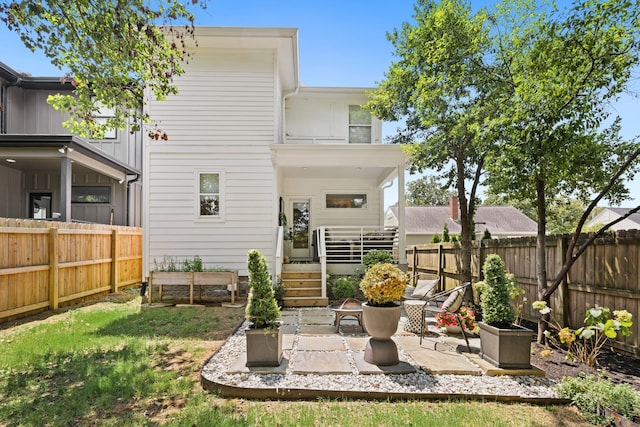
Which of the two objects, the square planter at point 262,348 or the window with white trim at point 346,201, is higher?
the window with white trim at point 346,201

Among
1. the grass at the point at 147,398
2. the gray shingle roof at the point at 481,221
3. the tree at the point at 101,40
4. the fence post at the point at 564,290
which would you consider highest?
the tree at the point at 101,40

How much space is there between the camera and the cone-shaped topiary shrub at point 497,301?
14.8 feet

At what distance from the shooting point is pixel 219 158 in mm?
9586

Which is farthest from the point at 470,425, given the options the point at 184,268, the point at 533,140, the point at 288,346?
the point at 184,268

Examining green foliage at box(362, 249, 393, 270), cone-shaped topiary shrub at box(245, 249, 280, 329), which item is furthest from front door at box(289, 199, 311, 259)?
cone-shaped topiary shrub at box(245, 249, 280, 329)

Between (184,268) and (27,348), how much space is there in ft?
13.0

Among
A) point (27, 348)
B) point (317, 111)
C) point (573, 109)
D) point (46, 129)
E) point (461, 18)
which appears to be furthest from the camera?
point (46, 129)

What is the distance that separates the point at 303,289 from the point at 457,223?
69.6ft

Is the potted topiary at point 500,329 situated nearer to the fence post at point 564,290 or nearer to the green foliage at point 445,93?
the fence post at point 564,290

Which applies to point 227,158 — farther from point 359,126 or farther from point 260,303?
point 260,303

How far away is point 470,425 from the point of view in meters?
3.17

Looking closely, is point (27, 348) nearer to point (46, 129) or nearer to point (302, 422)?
point (302, 422)

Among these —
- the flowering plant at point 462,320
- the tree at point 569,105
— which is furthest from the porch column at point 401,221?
the flowering plant at point 462,320

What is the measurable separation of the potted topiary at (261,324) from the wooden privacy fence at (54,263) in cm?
549
